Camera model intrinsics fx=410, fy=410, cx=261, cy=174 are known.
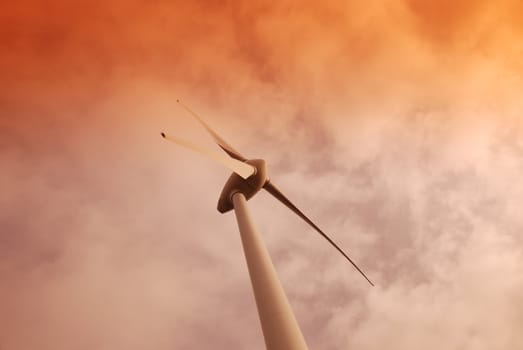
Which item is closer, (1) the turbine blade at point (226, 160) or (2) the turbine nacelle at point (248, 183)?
(1) the turbine blade at point (226, 160)

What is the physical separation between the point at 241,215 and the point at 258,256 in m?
5.99

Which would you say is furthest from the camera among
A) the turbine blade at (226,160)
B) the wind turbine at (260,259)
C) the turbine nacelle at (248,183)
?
the turbine nacelle at (248,183)

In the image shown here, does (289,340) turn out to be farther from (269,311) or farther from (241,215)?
(241,215)

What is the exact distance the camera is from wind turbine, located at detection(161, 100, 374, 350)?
602 inches

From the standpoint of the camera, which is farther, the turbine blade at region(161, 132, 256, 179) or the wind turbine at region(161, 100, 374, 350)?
the turbine blade at region(161, 132, 256, 179)

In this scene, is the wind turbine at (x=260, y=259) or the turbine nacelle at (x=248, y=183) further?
the turbine nacelle at (x=248, y=183)

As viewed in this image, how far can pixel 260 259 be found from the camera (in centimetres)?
1948

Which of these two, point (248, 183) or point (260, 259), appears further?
point (248, 183)

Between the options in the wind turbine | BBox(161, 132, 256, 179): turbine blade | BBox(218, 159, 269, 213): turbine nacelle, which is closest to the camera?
the wind turbine

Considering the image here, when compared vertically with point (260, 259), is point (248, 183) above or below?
above

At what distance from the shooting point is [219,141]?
33062mm

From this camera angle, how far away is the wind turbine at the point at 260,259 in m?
15.3

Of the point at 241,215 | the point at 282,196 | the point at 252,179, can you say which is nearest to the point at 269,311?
the point at 241,215

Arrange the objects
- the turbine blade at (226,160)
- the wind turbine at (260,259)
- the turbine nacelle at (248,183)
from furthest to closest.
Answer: the turbine nacelle at (248,183) < the turbine blade at (226,160) < the wind turbine at (260,259)
